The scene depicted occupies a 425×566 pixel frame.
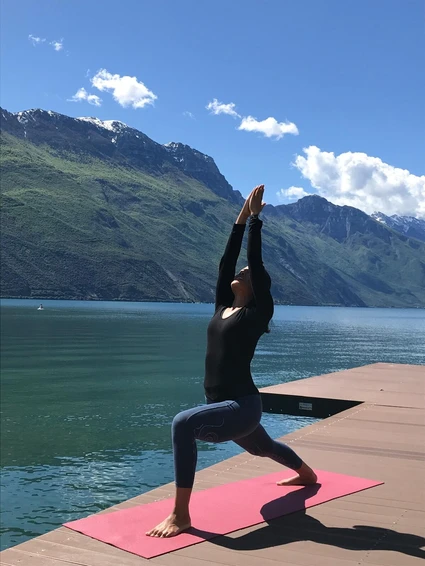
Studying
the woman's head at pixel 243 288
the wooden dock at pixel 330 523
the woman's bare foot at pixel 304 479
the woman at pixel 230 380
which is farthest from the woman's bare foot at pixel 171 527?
the woman's head at pixel 243 288

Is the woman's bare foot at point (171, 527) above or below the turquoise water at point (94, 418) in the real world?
above

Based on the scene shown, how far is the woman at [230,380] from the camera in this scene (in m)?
5.06

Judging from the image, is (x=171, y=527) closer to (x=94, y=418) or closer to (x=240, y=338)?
(x=240, y=338)

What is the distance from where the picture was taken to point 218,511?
5676mm

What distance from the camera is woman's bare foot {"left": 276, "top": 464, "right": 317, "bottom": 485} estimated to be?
6457 millimetres

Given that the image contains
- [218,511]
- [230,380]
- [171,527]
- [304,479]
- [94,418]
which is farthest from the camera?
[94,418]

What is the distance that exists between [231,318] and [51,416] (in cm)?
2290

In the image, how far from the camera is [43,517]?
14188 millimetres

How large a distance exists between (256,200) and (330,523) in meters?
2.98

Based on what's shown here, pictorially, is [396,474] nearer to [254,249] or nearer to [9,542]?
[254,249]

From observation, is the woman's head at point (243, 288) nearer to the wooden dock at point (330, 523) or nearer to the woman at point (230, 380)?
the woman at point (230, 380)

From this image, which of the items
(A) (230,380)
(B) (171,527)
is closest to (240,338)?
(A) (230,380)

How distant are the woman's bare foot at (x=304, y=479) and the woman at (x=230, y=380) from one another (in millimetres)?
1370

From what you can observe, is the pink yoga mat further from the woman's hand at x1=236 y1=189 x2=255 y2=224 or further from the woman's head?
the woman's hand at x1=236 y1=189 x2=255 y2=224
